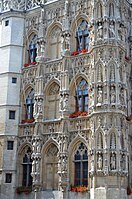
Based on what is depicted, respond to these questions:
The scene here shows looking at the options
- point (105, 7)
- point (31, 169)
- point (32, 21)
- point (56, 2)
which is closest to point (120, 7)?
point (105, 7)

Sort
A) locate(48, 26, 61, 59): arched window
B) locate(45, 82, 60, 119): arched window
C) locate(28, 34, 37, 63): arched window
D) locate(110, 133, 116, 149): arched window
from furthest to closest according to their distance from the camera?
locate(28, 34, 37, 63): arched window < locate(48, 26, 61, 59): arched window < locate(45, 82, 60, 119): arched window < locate(110, 133, 116, 149): arched window

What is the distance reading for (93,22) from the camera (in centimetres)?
2327

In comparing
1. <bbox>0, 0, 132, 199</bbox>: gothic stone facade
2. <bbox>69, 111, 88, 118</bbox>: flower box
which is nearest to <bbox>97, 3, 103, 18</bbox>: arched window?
<bbox>0, 0, 132, 199</bbox>: gothic stone facade

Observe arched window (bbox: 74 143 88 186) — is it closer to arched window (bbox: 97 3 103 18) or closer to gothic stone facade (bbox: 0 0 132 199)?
gothic stone facade (bbox: 0 0 132 199)

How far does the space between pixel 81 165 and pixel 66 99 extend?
164 inches

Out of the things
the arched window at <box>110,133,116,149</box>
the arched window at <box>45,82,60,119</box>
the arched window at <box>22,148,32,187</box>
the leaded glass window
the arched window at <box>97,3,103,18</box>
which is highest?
the arched window at <box>97,3,103,18</box>

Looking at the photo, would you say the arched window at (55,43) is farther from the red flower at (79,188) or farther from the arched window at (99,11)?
the red flower at (79,188)

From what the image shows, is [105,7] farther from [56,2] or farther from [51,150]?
[51,150]

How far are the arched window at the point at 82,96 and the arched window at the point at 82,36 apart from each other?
95.6 inches

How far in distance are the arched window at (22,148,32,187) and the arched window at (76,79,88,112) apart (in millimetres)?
4506

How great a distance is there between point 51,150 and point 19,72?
20.6 ft

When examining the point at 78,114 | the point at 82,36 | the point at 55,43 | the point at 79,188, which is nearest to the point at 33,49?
the point at 55,43

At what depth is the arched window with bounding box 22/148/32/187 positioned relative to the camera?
79.0 ft

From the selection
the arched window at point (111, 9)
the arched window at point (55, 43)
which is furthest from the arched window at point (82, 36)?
the arched window at point (111, 9)
